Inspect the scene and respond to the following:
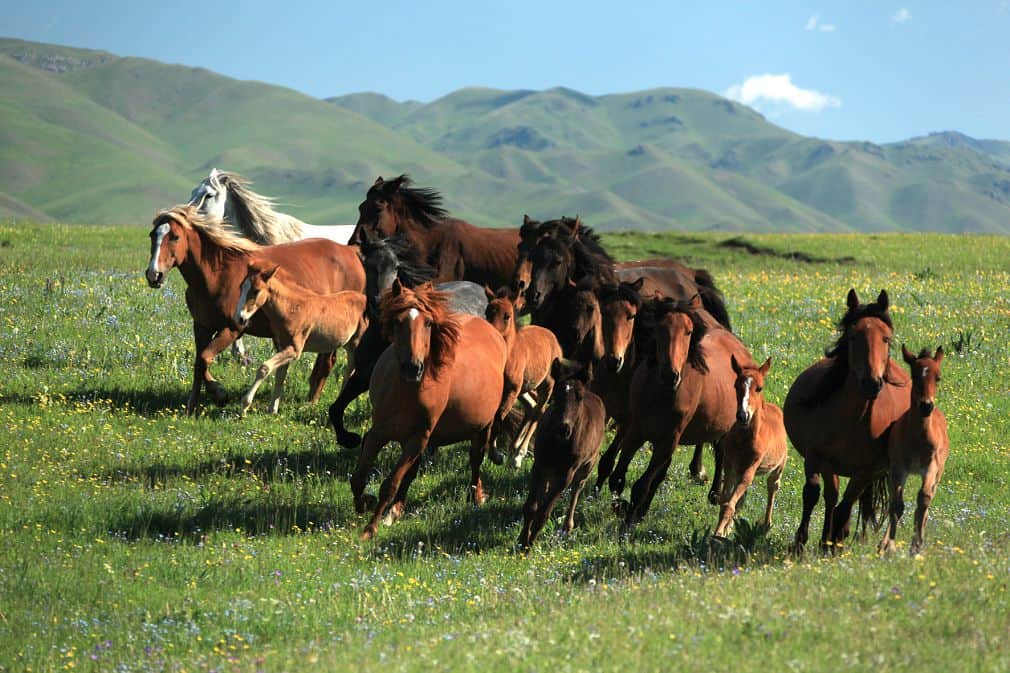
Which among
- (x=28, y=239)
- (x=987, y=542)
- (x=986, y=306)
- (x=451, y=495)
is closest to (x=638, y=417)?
(x=451, y=495)

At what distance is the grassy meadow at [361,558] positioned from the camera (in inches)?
255

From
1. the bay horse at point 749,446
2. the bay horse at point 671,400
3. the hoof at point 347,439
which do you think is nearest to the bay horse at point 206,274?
the hoof at point 347,439

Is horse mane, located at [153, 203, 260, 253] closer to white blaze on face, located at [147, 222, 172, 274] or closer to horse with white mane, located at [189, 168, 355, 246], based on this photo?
white blaze on face, located at [147, 222, 172, 274]

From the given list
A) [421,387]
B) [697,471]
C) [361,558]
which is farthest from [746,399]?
[361,558]

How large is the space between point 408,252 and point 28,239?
2447cm

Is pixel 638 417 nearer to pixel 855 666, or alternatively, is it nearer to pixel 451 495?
pixel 451 495

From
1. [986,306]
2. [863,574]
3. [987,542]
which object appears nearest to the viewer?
[863,574]

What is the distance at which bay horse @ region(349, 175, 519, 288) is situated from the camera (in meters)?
16.0

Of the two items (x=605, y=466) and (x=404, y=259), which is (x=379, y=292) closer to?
(x=404, y=259)

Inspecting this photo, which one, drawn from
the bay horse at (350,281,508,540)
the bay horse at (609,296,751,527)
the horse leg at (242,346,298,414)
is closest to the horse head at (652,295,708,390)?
the bay horse at (609,296,751,527)

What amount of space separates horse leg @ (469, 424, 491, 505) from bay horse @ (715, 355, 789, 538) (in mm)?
2510

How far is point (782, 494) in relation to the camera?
13250 millimetres

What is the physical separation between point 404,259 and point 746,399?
572cm

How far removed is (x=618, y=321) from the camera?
1153 cm
